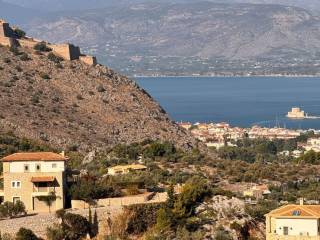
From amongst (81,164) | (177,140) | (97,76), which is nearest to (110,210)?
(81,164)

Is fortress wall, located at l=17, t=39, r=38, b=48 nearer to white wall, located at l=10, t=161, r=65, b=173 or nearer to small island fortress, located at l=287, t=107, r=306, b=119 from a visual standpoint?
white wall, located at l=10, t=161, r=65, b=173

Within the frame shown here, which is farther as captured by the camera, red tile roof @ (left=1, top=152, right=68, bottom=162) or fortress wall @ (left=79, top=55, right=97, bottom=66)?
fortress wall @ (left=79, top=55, right=97, bottom=66)

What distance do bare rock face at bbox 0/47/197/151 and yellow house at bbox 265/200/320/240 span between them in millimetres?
23874

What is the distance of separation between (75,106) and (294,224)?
3270 cm

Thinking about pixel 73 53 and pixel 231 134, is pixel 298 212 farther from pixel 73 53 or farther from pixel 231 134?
pixel 231 134

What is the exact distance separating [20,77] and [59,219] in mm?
32082

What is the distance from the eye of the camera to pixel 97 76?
6391 cm

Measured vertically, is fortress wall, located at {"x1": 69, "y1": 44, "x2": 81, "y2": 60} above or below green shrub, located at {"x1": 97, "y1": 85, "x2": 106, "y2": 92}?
above

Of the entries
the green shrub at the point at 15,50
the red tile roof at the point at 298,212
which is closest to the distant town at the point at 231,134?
the green shrub at the point at 15,50

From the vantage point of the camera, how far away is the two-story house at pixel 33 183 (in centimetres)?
3058

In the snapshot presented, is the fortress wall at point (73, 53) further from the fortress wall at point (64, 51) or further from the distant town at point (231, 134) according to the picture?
the distant town at point (231, 134)

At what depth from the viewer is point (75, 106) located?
195 ft

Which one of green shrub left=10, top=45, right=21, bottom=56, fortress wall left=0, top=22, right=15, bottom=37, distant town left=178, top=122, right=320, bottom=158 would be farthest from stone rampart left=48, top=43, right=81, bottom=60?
distant town left=178, top=122, right=320, bottom=158

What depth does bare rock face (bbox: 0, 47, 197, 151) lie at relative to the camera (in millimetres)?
54156
